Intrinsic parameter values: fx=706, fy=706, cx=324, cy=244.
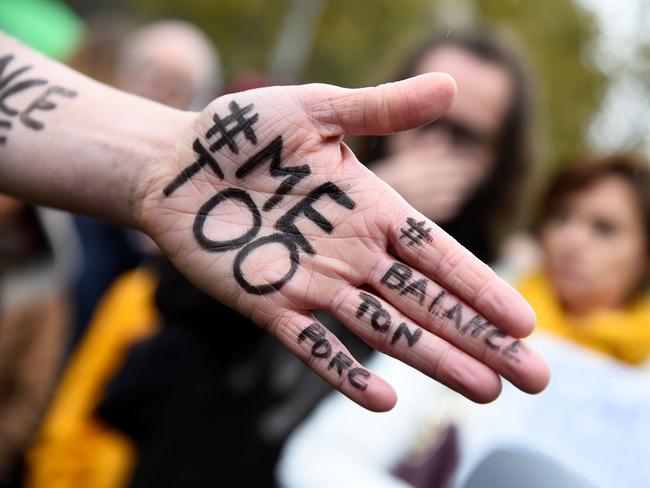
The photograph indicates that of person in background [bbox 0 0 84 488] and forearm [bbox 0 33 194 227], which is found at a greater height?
forearm [bbox 0 33 194 227]

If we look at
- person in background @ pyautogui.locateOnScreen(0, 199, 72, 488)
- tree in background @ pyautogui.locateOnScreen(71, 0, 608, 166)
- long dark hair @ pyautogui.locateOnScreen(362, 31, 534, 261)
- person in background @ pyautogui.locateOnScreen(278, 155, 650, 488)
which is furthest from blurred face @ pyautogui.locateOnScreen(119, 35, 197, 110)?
tree in background @ pyautogui.locateOnScreen(71, 0, 608, 166)

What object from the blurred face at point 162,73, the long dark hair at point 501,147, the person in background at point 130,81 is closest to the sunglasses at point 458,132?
the long dark hair at point 501,147

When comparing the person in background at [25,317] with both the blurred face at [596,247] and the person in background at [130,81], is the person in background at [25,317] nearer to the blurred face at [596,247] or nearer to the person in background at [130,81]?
the person in background at [130,81]

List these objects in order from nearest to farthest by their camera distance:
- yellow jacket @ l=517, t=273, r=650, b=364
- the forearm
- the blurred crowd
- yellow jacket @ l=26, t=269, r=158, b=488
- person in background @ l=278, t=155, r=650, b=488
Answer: person in background @ l=278, t=155, r=650, b=488
the forearm
the blurred crowd
yellow jacket @ l=517, t=273, r=650, b=364
yellow jacket @ l=26, t=269, r=158, b=488

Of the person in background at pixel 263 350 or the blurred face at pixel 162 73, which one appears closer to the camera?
the person in background at pixel 263 350

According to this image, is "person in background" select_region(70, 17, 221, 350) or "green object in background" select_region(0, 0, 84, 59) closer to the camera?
"person in background" select_region(70, 17, 221, 350)

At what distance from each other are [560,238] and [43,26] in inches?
166

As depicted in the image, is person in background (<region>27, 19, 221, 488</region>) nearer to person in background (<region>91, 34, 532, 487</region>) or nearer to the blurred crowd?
the blurred crowd

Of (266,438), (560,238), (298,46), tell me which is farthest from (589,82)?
(266,438)

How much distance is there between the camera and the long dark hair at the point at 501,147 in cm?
220

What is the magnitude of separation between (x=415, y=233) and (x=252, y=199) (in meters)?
0.32

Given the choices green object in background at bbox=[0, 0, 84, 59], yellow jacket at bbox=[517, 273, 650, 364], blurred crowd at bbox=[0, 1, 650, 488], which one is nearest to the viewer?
blurred crowd at bbox=[0, 1, 650, 488]

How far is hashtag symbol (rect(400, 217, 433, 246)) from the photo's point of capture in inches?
48.6

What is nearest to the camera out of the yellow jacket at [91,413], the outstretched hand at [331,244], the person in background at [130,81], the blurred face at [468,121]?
the outstretched hand at [331,244]
